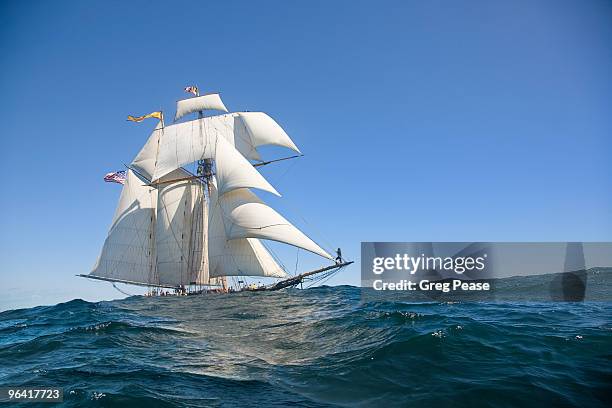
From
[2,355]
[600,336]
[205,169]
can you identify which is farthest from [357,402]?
[205,169]

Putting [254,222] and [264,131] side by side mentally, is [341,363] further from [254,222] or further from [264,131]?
[264,131]

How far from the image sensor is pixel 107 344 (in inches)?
502

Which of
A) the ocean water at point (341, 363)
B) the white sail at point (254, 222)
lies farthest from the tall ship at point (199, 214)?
the ocean water at point (341, 363)

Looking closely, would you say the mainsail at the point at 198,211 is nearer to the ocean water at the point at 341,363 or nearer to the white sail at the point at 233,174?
the white sail at the point at 233,174

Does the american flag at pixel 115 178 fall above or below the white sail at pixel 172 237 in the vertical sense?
above

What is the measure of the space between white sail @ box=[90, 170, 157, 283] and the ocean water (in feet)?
137

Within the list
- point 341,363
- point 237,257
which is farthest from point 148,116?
point 341,363

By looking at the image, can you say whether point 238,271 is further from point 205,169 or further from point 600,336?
point 600,336

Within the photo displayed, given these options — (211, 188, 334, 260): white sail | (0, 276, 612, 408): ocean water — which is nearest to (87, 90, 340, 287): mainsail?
(211, 188, 334, 260): white sail

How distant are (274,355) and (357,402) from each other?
4263 mm

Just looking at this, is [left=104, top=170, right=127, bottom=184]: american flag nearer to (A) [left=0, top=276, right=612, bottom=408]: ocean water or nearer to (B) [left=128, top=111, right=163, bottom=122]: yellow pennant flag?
(B) [left=128, top=111, right=163, bottom=122]: yellow pennant flag

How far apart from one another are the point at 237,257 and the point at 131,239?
19151 millimetres

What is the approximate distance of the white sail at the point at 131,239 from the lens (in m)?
54.1

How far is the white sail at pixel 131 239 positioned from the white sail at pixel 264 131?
2089 cm
